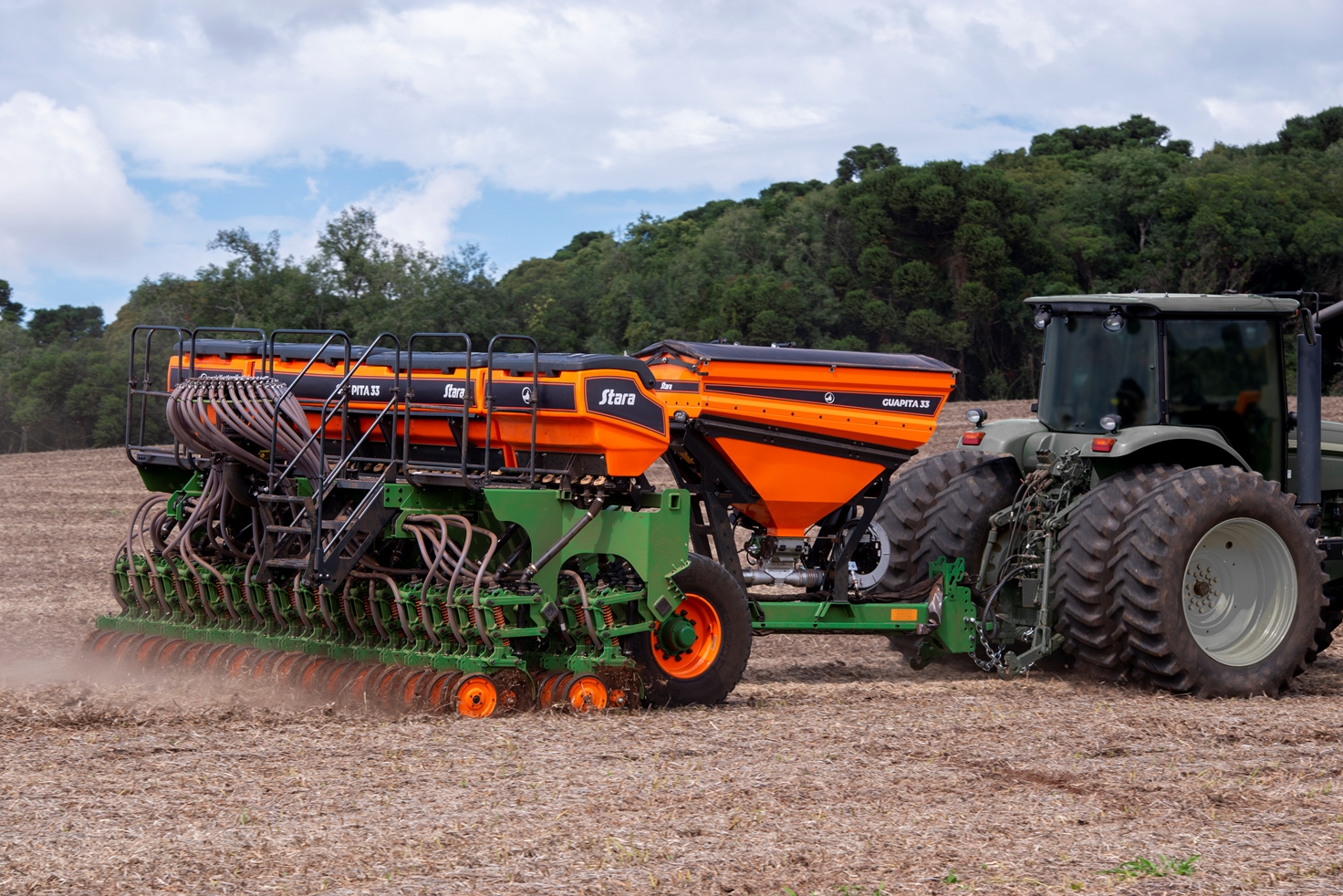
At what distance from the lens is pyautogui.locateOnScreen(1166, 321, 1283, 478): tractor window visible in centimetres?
897

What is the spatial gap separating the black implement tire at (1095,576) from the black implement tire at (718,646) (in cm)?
191

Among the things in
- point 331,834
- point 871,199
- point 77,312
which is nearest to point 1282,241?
point 871,199

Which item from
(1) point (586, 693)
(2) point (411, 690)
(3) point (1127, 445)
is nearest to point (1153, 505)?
(3) point (1127, 445)

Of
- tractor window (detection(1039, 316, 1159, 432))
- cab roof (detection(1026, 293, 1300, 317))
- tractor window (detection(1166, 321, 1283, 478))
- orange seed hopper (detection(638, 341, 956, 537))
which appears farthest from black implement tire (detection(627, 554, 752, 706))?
tractor window (detection(1166, 321, 1283, 478))

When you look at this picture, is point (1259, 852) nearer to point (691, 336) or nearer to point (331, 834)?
point (331, 834)

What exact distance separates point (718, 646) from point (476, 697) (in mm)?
1503

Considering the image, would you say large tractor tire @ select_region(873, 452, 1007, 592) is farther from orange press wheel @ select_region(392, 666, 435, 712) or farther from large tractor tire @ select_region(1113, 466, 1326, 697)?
orange press wheel @ select_region(392, 666, 435, 712)

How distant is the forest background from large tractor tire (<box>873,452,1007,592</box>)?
25431 mm

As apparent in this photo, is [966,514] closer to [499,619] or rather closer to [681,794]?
[499,619]

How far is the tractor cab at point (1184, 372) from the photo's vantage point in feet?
29.3

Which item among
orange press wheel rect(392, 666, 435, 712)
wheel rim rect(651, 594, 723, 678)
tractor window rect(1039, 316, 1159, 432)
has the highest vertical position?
tractor window rect(1039, 316, 1159, 432)

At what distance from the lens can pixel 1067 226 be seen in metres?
41.7

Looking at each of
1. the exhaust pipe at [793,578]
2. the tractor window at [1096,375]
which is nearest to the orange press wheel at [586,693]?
the exhaust pipe at [793,578]

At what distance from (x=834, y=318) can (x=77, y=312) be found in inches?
1791
